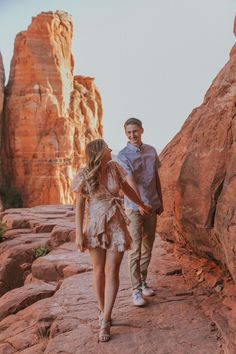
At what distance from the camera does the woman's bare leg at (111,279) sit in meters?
3.85

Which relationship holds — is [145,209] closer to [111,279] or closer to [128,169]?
[128,169]

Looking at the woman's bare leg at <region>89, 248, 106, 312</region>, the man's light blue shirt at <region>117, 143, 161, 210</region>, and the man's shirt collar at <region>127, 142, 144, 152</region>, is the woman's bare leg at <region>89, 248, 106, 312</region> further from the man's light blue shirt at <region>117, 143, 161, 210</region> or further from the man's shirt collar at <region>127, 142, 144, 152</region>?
the man's shirt collar at <region>127, 142, 144, 152</region>

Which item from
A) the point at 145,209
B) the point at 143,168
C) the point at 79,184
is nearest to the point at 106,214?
the point at 79,184

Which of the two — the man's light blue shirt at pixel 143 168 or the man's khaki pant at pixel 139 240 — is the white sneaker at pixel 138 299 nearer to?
the man's khaki pant at pixel 139 240

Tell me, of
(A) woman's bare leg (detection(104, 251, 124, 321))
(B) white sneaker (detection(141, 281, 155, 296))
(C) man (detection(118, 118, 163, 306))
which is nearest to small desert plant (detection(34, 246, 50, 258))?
(B) white sneaker (detection(141, 281, 155, 296))

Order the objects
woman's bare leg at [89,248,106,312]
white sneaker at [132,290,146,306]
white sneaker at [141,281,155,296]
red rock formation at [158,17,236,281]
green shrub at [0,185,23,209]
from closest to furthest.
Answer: woman's bare leg at [89,248,106,312]
red rock formation at [158,17,236,281]
white sneaker at [132,290,146,306]
white sneaker at [141,281,155,296]
green shrub at [0,185,23,209]

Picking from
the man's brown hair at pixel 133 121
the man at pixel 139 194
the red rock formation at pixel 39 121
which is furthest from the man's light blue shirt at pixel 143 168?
the red rock formation at pixel 39 121

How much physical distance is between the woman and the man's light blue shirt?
0.57m

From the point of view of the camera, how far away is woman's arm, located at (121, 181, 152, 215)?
4.10 meters

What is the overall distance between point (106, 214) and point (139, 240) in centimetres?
77

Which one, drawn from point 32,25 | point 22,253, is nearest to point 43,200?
point 32,25

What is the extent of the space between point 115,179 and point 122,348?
145 centimetres

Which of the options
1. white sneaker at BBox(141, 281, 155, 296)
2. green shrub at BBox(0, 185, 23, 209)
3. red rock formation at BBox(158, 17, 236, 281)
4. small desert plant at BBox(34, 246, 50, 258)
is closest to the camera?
red rock formation at BBox(158, 17, 236, 281)

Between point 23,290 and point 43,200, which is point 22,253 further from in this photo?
→ point 43,200
